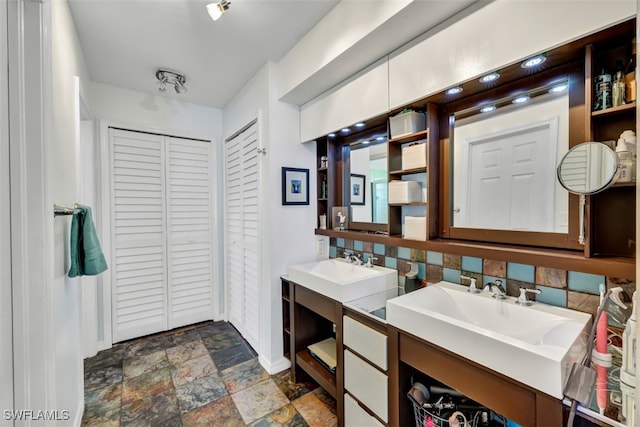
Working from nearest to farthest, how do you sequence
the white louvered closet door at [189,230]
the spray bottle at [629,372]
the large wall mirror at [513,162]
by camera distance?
the spray bottle at [629,372]
the large wall mirror at [513,162]
the white louvered closet door at [189,230]

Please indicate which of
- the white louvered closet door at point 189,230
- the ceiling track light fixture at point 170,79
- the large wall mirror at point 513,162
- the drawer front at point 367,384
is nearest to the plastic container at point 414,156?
the large wall mirror at point 513,162

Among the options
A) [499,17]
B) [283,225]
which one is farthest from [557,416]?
[283,225]

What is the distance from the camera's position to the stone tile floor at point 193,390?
5.70 feet

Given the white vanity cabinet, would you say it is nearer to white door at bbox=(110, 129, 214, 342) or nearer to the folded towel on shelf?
the folded towel on shelf

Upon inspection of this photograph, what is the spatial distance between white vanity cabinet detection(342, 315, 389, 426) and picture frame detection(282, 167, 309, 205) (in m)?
1.09

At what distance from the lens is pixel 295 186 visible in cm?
230

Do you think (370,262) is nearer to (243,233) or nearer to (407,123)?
(407,123)

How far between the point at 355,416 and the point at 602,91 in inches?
73.7

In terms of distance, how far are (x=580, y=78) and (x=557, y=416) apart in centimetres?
126

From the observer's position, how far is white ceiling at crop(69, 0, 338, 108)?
1.60 metres

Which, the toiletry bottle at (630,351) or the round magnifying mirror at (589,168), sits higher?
the round magnifying mirror at (589,168)

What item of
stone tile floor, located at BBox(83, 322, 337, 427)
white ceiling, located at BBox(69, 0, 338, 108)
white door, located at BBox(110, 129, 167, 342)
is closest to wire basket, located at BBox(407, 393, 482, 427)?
stone tile floor, located at BBox(83, 322, 337, 427)

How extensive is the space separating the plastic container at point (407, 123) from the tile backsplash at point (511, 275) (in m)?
0.77

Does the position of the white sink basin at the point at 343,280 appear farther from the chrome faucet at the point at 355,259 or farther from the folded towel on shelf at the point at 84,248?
the folded towel on shelf at the point at 84,248
